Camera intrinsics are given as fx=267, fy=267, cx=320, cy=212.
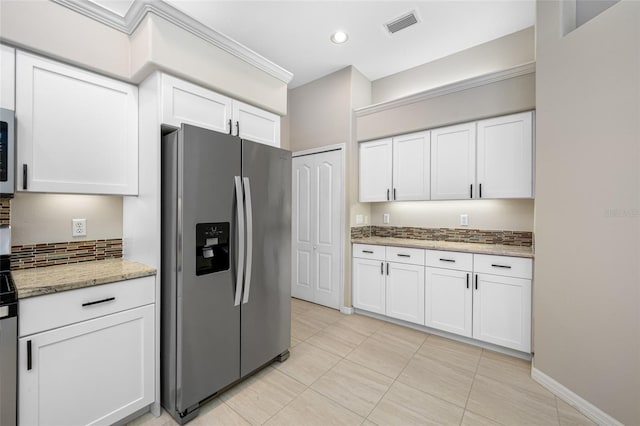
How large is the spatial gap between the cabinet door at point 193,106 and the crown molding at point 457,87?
190 cm

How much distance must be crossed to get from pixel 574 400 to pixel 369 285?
73.6 inches

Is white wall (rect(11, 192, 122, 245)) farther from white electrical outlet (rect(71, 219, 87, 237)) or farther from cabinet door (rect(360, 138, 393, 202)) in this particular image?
cabinet door (rect(360, 138, 393, 202))

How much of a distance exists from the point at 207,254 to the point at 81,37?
1558mm

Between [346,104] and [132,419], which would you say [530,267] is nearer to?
[346,104]

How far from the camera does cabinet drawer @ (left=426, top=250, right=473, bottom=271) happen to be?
8.49 ft

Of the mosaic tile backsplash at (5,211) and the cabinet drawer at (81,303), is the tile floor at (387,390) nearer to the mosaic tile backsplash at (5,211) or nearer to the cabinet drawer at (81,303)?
the cabinet drawer at (81,303)

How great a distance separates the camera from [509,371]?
2195 millimetres

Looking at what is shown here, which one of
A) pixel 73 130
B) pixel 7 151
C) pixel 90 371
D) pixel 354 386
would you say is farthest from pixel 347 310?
pixel 7 151

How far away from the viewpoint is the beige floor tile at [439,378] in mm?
1930

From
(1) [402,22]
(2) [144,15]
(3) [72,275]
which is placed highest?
(1) [402,22]

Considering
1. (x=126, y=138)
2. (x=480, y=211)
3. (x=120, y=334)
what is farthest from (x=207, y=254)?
(x=480, y=211)

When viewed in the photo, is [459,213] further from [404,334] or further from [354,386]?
[354,386]

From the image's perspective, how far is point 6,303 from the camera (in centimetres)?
120

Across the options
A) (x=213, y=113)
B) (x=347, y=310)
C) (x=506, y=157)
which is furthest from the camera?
(x=347, y=310)
